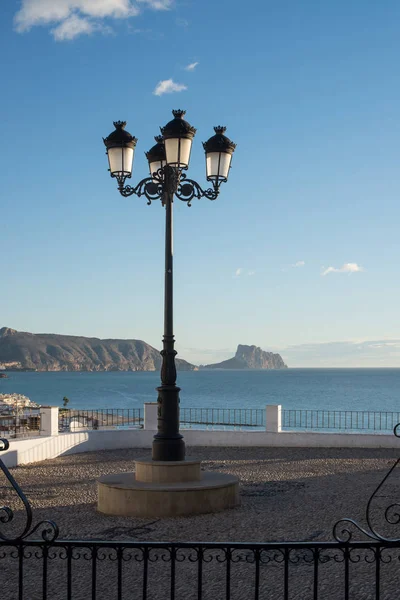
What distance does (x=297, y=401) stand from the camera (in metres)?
102

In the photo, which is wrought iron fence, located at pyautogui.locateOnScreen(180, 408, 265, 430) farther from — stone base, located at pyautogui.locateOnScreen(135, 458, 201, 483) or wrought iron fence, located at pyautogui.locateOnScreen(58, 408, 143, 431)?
stone base, located at pyautogui.locateOnScreen(135, 458, 201, 483)

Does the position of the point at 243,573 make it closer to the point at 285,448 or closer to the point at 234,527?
the point at 234,527

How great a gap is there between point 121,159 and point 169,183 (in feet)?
2.77

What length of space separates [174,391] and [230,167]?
11.9 ft

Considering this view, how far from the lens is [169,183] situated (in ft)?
36.4

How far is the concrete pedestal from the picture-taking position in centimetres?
977

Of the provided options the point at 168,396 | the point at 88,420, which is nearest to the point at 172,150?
the point at 168,396

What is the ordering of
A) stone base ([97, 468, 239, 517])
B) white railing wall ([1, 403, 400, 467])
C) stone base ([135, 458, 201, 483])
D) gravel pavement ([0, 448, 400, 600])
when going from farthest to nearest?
white railing wall ([1, 403, 400, 467]) < stone base ([135, 458, 201, 483]) < stone base ([97, 468, 239, 517]) < gravel pavement ([0, 448, 400, 600])

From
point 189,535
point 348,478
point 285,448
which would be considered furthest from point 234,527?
point 285,448

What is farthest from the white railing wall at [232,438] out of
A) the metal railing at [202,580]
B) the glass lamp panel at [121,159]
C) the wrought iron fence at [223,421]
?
the metal railing at [202,580]

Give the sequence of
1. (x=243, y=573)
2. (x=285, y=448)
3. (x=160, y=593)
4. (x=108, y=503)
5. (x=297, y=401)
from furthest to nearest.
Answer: (x=297, y=401), (x=285, y=448), (x=108, y=503), (x=243, y=573), (x=160, y=593)

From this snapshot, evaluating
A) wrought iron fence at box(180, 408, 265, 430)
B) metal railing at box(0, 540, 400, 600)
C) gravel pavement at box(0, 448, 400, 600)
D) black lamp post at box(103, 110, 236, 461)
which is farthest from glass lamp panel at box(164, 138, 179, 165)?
wrought iron fence at box(180, 408, 265, 430)

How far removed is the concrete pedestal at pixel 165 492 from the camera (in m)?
9.77

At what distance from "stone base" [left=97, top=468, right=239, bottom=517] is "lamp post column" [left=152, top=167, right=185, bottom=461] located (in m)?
0.54
